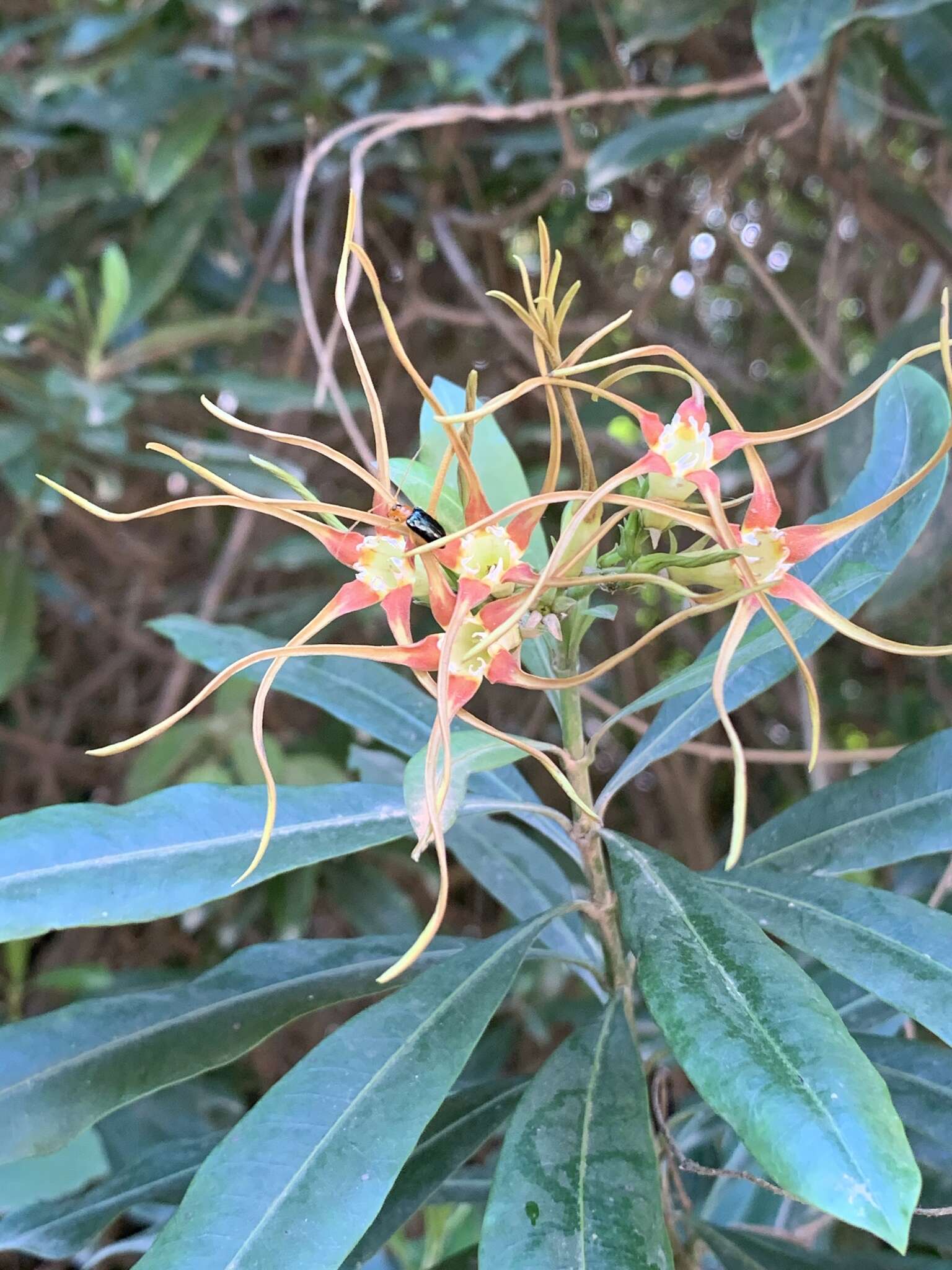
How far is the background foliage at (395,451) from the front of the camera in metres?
0.54

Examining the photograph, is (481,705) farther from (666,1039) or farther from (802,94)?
(666,1039)

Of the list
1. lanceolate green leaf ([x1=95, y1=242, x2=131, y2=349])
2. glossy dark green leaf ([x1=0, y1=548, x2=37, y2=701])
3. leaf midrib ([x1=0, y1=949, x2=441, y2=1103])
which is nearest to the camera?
leaf midrib ([x1=0, y1=949, x2=441, y2=1103])

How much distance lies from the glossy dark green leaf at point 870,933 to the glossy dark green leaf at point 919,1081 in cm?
12

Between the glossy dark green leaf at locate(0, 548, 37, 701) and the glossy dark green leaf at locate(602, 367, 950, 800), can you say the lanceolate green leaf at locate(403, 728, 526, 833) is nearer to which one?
the glossy dark green leaf at locate(602, 367, 950, 800)

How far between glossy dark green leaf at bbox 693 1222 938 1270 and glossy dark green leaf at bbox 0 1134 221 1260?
338 mm

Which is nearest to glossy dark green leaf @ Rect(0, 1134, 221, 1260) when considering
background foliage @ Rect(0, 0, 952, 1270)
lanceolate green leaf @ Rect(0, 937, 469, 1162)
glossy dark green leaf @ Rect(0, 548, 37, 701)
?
background foliage @ Rect(0, 0, 952, 1270)

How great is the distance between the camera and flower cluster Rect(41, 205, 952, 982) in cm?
35

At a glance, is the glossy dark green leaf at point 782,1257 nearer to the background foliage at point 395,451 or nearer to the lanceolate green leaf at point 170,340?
the background foliage at point 395,451

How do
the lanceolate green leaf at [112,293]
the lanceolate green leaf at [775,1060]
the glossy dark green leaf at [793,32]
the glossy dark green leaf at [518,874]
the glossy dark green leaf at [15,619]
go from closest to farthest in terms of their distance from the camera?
the lanceolate green leaf at [775,1060], the glossy dark green leaf at [518,874], the glossy dark green leaf at [793,32], the lanceolate green leaf at [112,293], the glossy dark green leaf at [15,619]

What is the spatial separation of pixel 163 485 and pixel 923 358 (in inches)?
50.8

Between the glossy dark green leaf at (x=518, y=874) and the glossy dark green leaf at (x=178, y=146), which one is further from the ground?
the glossy dark green leaf at (x=178, y=146)

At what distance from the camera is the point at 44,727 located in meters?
1.77

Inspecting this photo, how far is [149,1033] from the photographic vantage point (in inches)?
21.7

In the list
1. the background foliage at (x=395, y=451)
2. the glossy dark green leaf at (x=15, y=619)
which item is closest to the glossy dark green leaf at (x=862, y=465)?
the background foliage at (x=395, y=451)
